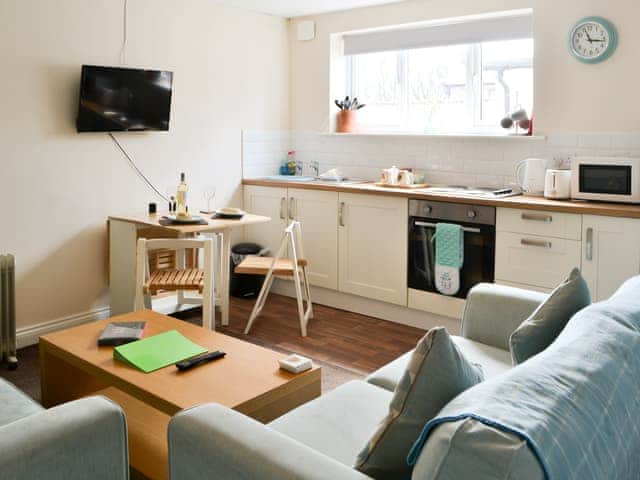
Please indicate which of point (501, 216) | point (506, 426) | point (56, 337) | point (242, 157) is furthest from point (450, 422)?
point (242, 157)

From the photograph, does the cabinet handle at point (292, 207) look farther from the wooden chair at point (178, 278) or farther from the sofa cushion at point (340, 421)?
the sofa cushion at point (340, 421)

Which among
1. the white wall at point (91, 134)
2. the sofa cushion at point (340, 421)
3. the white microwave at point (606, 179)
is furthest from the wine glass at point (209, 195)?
the sofa cushion at point (340, 421)

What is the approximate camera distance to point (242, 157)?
5.54 m

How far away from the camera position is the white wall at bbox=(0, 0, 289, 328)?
13.3 feet

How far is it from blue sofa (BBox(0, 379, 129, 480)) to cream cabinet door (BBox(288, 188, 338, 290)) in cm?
326

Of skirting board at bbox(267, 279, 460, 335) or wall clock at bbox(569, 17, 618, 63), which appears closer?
wall clock at bbox(569, 17, 618, 63)

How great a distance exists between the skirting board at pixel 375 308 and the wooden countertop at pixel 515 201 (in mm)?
807

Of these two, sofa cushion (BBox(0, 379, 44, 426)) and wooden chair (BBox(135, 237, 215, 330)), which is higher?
wooden chair (BBox(135, 237, 215, 330))

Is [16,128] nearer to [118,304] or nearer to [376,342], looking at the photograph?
[118,304]

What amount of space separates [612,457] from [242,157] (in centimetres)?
450

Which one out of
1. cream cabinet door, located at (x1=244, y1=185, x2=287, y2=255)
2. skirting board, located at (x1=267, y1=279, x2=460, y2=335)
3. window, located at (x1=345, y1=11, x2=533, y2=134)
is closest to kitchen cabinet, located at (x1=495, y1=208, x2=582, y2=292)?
skirting board, located at (x1=267, y1=279, x2=460, y2=335)

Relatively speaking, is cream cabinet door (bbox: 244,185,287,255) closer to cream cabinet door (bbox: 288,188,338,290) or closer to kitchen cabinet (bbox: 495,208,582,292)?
cream cabinet door (bbox: 288,188,338,290)

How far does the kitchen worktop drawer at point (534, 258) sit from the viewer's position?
153 inches

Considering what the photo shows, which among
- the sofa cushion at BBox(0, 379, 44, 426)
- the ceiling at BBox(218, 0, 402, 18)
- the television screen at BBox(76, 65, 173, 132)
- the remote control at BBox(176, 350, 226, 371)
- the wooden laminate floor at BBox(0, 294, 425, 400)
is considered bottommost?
the wooden laminate floor at BBox(0, 294, 425, 400)
